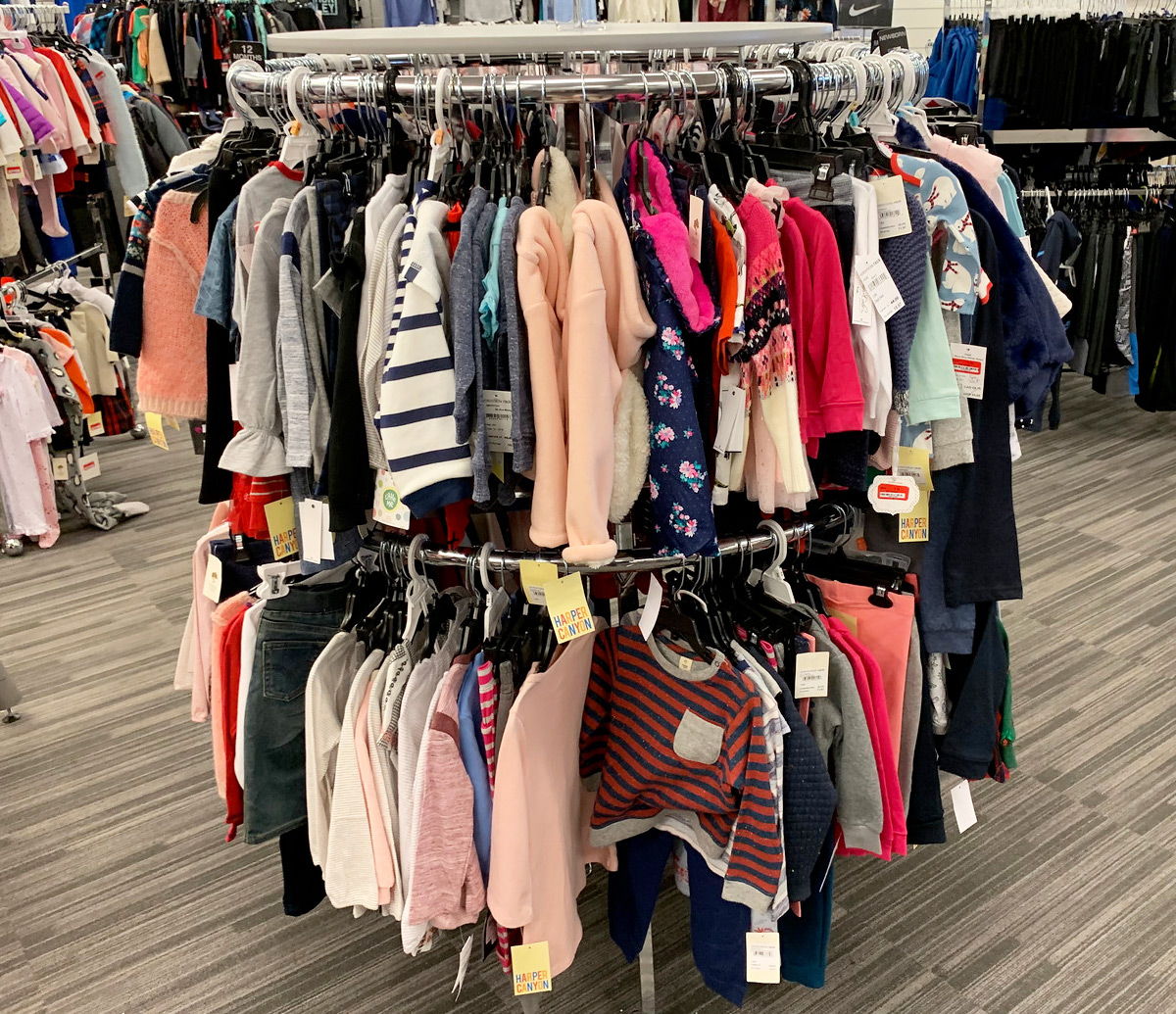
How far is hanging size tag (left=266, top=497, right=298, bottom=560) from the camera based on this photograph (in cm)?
202

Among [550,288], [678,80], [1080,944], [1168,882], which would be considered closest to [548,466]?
[550,288]

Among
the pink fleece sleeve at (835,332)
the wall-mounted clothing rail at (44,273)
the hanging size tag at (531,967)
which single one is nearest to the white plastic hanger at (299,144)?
the pink fleece sleeve at (835,332)

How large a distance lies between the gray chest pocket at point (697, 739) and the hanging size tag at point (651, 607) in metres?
0.16

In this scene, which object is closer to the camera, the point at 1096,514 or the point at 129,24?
the point at 1096,514

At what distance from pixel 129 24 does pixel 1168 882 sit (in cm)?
768

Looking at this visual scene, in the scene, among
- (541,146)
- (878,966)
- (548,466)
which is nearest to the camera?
(548,466)

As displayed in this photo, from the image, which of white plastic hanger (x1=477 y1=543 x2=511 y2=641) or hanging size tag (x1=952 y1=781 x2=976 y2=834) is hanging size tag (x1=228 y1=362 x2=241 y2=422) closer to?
white plastic hanger (x1=477 y1=543 x2=511 y2=641)

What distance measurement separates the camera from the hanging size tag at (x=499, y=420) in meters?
1.56

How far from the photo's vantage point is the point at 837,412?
5.65 feet

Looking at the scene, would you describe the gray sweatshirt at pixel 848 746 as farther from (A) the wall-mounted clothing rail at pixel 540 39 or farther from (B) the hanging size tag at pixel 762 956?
(A) the wall-mounted clothing rail at pixel 540 39

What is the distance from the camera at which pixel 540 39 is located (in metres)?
2.01

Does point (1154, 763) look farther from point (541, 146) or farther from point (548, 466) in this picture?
point (541, 146)

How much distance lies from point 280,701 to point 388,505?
1.65 feet

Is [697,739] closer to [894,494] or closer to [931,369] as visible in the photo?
[894,494]
